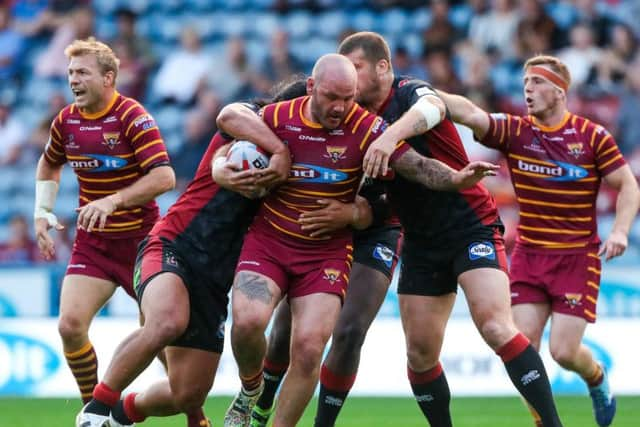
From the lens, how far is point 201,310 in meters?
7.37

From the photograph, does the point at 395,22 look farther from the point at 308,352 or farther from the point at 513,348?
the point at 308,352

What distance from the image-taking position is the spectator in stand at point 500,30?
1639 centimetres

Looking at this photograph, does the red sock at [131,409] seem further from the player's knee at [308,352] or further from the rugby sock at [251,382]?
the player's knee at [308,352]

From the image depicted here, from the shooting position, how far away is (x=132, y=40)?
17469mm

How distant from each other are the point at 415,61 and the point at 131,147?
27.7ft

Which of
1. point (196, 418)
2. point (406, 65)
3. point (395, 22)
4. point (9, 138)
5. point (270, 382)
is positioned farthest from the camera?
point (395, 22)

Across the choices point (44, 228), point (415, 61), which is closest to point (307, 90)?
point (44, 228)

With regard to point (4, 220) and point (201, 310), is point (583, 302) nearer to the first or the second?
point (201, 310)

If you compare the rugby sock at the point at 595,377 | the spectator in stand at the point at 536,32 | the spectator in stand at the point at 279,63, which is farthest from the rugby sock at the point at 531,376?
the spectator in stand at the point at 279,63

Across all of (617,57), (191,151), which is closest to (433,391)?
(191,151)

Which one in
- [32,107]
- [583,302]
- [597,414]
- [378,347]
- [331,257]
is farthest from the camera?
[32,107]

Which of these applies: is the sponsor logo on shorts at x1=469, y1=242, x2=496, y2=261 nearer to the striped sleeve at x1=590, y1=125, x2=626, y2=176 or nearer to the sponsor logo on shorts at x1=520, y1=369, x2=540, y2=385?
the sponsor logo on shorts at x1=520, y1=369, x2=540, y2=385

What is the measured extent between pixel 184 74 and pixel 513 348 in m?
10.6

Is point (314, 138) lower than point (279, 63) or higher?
higher
